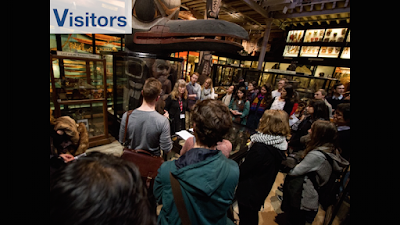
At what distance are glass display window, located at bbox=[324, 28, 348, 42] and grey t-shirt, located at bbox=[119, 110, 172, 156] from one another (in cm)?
1194

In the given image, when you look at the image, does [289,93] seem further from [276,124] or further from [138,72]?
[138,72]

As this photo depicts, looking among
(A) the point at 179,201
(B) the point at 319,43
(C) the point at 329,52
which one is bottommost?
(A) the point at 179,201

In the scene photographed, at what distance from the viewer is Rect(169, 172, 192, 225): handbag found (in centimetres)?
97

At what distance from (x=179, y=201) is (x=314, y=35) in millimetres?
12811

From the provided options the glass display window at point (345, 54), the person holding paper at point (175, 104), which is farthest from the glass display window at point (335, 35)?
the person holding paper at point (175, 104)

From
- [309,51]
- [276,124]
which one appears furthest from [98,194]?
[309,51]

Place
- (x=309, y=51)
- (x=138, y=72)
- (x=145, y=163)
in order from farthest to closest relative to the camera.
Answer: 1. (x=309, y=51)
2. (x=138, y=72)
3. (x=145, y=163)

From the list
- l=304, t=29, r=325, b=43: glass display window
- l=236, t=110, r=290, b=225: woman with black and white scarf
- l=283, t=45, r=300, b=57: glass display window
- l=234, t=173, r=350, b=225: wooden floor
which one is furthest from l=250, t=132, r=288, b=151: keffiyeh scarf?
l=304, t=29, r=325, b=43: glass display window

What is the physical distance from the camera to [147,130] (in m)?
1.82

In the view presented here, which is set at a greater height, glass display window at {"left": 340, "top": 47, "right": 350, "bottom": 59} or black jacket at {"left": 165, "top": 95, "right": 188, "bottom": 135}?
glass display window at {"left": 340, "top": 47, "right": 350, "bottom": 59}

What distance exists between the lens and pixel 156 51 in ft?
10.4

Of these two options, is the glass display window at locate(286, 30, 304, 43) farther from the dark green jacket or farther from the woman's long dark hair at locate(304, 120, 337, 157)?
the dark green jacket
